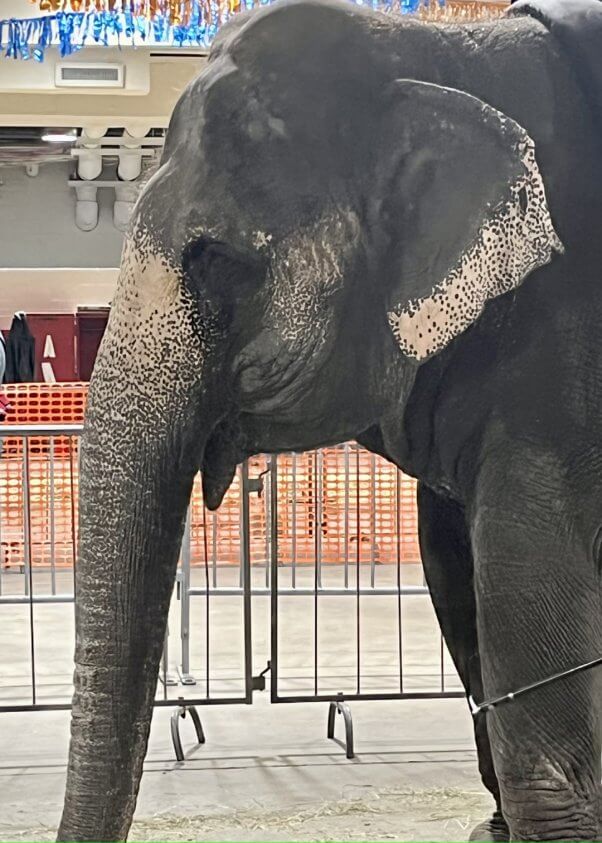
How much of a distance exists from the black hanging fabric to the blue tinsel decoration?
255 inches

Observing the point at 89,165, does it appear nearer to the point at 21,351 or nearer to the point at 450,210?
the point at 21,351

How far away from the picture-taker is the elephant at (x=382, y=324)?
1581 millimetres

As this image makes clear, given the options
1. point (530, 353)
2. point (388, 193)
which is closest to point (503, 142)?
point (388, 193)

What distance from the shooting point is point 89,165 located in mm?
13766

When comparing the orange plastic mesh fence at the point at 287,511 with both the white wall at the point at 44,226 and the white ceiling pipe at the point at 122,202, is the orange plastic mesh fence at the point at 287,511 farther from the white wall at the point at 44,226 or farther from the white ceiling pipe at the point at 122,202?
the white wall at the point at 44,226

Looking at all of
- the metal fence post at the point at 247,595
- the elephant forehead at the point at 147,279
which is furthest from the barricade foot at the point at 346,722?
the elephant forehead at the point at 147,279

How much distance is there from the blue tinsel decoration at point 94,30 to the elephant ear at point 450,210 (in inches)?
132

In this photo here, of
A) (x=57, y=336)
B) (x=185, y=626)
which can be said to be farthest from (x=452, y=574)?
(x=57, y=336)

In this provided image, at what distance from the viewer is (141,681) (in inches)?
64.7

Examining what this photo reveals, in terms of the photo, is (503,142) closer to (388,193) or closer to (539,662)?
(388,193)

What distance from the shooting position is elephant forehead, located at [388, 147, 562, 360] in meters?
1.54

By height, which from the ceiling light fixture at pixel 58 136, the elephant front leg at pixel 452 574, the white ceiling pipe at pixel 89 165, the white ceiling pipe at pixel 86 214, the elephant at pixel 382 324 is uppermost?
the elephant at pixel 382 324

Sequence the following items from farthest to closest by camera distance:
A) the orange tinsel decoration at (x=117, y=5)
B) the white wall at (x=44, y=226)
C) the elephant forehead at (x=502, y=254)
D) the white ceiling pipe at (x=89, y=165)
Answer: the white wall at (x=44, y=226)
the white ceiling pipe at (x=89, y=165)
the orange tinsel decoration at (x=117, y=5)
the elephant forehead at (x=502, y=254)

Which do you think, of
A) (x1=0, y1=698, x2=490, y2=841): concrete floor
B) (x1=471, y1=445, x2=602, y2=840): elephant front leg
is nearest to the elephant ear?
(x1=471, y1=445, x2=602, y2=840): elephant front leg
